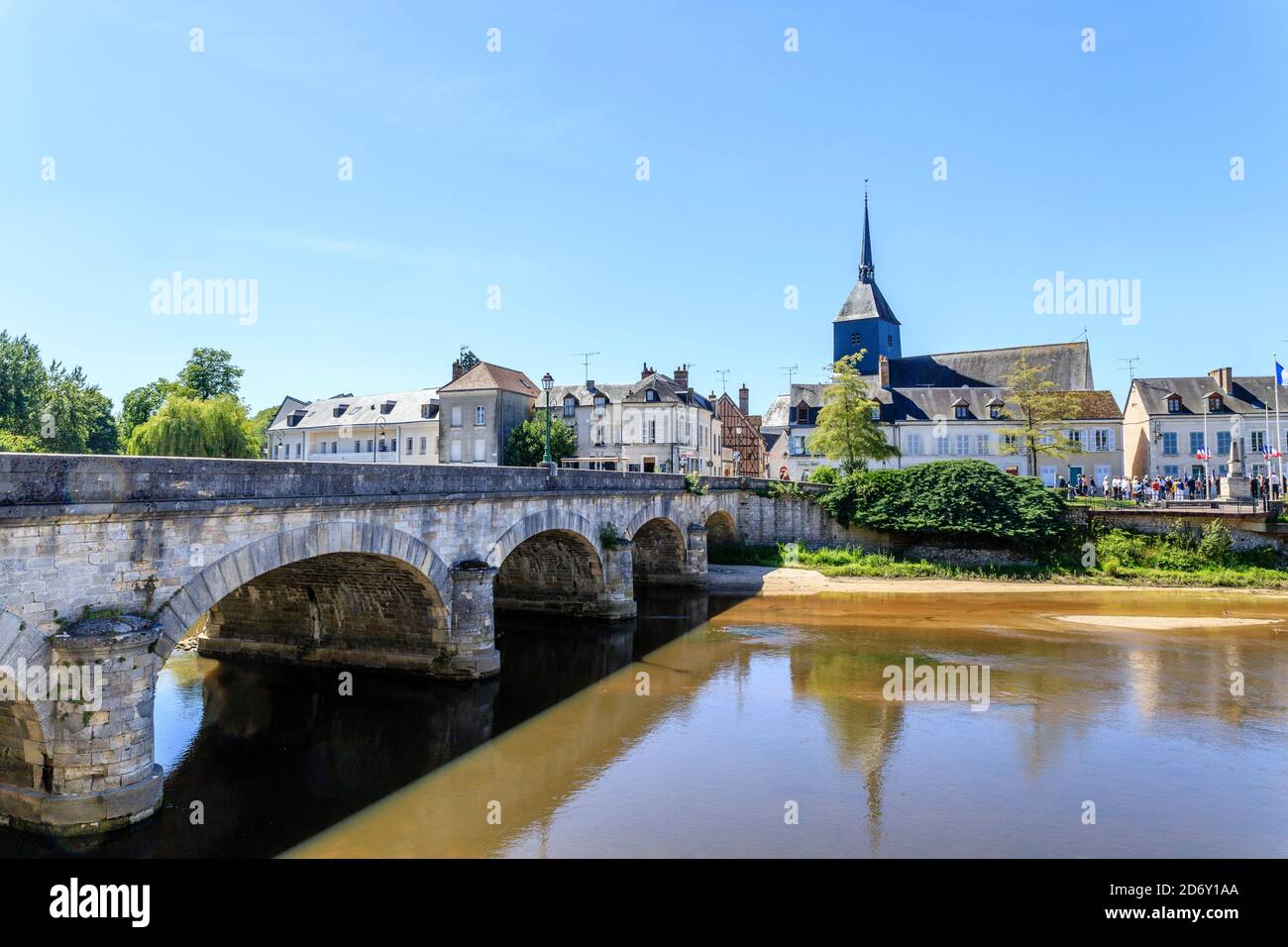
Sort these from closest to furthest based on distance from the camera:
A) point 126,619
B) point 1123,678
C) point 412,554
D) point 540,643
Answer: point 126,619
point 412,554
point 1123,678
point 540,643

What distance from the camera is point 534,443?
4253 cm

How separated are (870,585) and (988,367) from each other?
25.4 metres

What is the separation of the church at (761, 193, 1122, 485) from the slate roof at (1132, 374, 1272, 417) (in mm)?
2396

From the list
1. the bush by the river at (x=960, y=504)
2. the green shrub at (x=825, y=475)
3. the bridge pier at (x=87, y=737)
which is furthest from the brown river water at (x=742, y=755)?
the green shrub at (x=825, y=475)

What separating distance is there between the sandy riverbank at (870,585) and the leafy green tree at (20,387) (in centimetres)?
4007

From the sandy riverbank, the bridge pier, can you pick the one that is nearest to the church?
the sandy riverbank

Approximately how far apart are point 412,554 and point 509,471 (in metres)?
3.75

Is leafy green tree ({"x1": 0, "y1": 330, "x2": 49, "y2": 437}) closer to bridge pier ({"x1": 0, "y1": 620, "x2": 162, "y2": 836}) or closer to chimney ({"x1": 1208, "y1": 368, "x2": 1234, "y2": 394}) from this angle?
bridge pier ({"x1": 0, "y1": 620, "x2": 162, "y2": 836})

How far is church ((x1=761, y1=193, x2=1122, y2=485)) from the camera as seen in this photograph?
1783 inches

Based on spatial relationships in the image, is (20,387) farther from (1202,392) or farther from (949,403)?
(1202,392)
